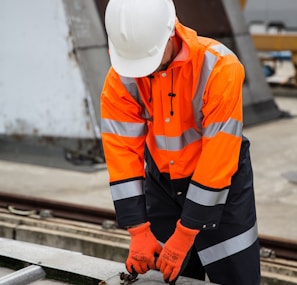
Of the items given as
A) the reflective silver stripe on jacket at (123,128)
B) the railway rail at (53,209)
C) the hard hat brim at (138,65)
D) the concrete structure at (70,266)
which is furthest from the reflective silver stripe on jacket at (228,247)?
the railway rail at (53,209)

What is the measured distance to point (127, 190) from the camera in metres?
3.76

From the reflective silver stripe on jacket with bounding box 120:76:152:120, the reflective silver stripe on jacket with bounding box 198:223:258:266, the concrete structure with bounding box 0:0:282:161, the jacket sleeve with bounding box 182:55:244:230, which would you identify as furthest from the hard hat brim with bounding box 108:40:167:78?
the concrete structure with bounding box 0:0:282:161

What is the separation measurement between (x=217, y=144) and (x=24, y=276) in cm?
125

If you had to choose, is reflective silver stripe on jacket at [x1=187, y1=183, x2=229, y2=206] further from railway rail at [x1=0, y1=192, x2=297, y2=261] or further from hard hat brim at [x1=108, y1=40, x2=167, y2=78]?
railway rail at [x1=0, y1=192, x2=297, y2=261]

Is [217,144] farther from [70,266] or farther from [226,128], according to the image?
[70,266]

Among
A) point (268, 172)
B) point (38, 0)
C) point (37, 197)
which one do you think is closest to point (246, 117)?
point (268, 172)

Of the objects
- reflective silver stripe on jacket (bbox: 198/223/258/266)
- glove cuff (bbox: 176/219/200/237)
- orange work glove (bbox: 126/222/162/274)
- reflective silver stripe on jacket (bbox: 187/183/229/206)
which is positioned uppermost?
reflective silver stripe on jacket (bbox: 187/183/229/206)

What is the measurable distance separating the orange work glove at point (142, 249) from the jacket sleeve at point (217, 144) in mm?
242

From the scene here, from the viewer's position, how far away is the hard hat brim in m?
3.52

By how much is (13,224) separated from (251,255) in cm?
300

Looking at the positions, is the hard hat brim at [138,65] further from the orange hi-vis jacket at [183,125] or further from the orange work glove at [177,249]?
the orange work glove at [177,249]

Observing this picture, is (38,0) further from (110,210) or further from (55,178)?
(110,210)

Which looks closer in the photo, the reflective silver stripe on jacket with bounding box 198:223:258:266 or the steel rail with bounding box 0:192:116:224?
the reflective silver stripe on jacket with bounding box 198:223:258:266

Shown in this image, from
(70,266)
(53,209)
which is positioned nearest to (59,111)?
(53,209)
